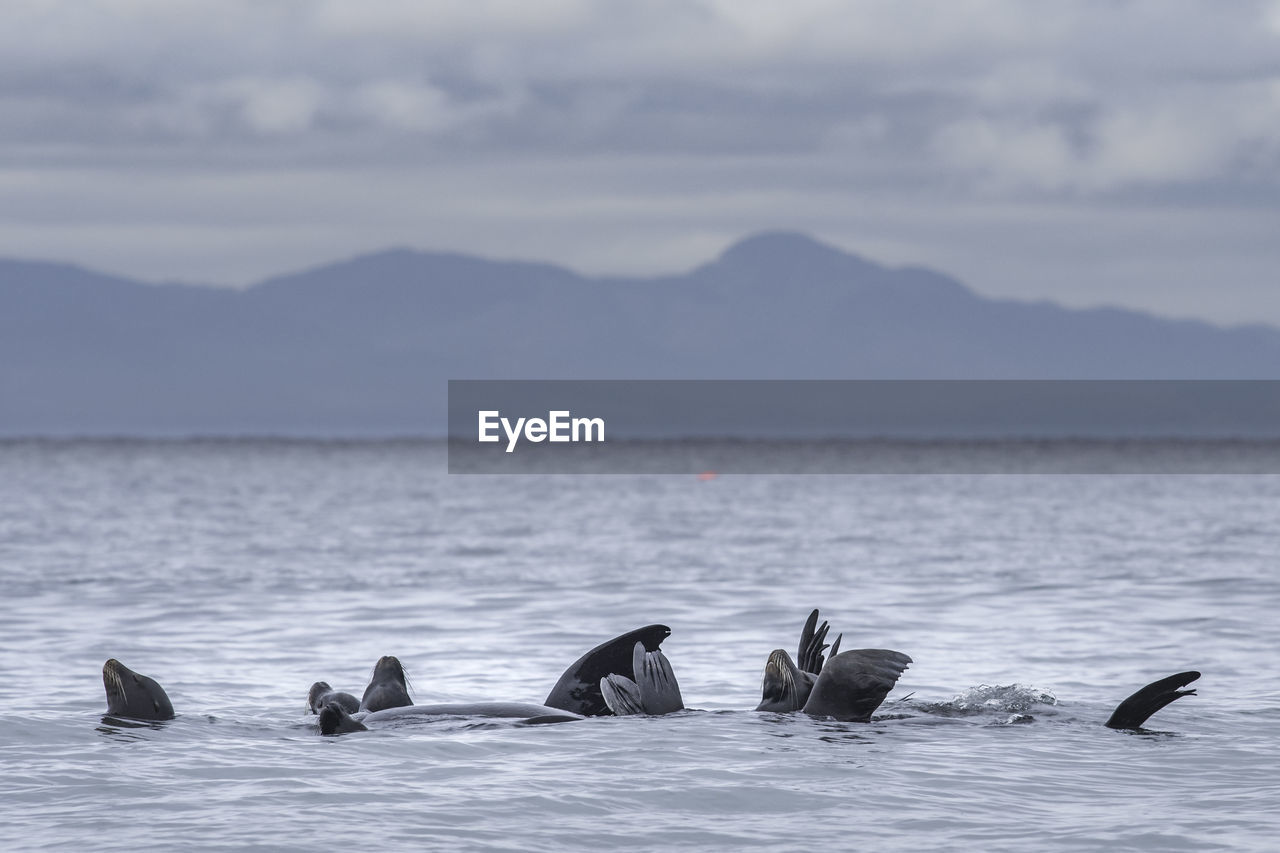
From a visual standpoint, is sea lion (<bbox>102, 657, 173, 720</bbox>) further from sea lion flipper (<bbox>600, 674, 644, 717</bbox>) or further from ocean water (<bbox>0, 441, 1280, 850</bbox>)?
sea lion flipper (<bbox>600, 674, 644, 717</bbox>)

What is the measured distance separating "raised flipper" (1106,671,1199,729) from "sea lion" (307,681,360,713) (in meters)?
6.23

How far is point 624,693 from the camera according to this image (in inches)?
511

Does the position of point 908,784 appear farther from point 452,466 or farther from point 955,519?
point 452,466

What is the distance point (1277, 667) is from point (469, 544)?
25652 millimetres

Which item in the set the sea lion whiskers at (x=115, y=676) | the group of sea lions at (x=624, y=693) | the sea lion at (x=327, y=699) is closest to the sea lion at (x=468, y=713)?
the group of sea lions at (x=624, y=693)

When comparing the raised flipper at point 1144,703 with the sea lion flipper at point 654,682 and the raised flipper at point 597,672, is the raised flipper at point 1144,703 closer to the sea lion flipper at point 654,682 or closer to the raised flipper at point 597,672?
the sea lion flipper at point 654,682

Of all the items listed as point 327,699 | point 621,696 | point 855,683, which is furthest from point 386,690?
point 855,683

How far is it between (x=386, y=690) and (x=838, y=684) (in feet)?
12.5

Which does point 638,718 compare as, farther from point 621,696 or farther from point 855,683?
point 855,683

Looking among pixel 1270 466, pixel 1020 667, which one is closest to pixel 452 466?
pixel 1270 466

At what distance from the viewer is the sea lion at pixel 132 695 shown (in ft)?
42.7

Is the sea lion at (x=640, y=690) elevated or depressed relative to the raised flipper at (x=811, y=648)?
depressed

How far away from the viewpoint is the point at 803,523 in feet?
165

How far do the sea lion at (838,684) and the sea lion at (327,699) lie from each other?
3408mm
